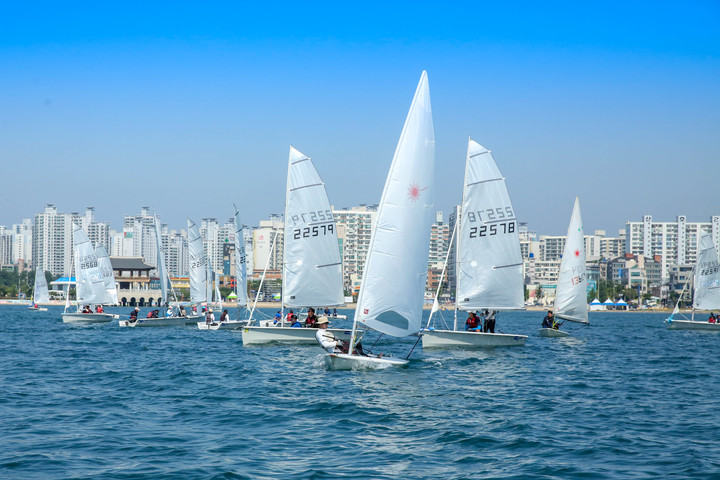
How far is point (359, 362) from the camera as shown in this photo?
71.8ft

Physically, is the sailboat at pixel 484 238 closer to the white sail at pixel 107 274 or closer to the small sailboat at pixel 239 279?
the small sailboat at pixel 239 279

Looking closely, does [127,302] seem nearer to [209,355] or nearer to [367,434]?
[209,355]

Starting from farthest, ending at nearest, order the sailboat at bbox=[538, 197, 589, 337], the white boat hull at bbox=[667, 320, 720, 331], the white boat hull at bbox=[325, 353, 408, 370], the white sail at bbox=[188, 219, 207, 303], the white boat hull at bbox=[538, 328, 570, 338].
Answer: the white sail at bbox=[188, 219, 207, 303], the white boat hull at bbox=[667, 320, 720, 331], the sailboat at bbox=[538, 197, 589, 337], the white boat hull at bbox=[538, 328, 570, 338], the white boat hull at bbox=[325, 353, 408, 370]

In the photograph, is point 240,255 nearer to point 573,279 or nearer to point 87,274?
point 87,274

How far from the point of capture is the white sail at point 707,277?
54094 millimetres

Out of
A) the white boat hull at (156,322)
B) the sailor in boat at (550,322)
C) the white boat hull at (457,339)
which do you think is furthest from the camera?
the white boat hull at (156,322)

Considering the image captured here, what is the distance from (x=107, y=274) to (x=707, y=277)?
43618mm

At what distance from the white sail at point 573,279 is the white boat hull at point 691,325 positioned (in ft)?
45.9

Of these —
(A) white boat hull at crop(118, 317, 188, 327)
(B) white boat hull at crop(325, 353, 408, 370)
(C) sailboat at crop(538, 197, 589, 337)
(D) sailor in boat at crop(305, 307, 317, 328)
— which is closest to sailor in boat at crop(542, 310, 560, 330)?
(C) sailboat at crop(538, 197, 589, 337)

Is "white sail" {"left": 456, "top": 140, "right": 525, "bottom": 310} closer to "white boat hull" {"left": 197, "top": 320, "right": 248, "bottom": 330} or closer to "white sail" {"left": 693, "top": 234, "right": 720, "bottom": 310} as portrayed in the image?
"white boat hull" {"left": 197, "top": 320, "right": 248, "bottom": 330}

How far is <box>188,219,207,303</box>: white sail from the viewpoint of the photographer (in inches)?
2194

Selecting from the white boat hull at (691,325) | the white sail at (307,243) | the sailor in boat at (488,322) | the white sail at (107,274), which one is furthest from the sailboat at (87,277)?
the white boat hull at (691,325)

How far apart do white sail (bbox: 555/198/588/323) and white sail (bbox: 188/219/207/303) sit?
2520 cm

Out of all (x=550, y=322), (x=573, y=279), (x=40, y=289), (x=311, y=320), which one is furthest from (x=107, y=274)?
(x=40, y=289)
